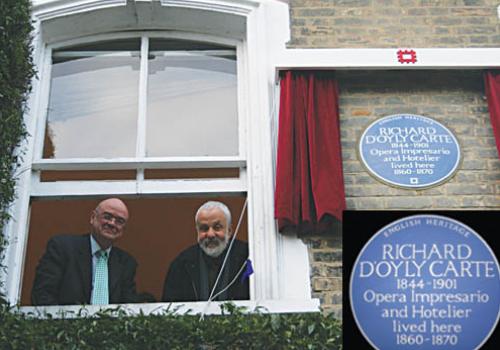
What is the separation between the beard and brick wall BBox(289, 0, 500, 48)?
5.22ft

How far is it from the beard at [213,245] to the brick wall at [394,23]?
1590 mm

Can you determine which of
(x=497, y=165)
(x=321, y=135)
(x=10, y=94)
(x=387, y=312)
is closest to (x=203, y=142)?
(x=321, y=135)

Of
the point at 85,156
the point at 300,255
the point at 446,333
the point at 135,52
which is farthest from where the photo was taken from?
the point at 135,52

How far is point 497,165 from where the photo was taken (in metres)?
4.71

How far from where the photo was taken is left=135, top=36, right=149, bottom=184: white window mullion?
4.87m

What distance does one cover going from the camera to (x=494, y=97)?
4.81 meters

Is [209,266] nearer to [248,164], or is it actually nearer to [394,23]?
[248,164]

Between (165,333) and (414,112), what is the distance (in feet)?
7.73

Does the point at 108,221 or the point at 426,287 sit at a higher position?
the point at 108,221

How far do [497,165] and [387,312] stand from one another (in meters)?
3.53

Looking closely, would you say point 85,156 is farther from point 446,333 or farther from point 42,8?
point 446,333

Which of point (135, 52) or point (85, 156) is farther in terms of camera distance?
point (135, 52)

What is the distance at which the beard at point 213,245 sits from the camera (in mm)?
4508

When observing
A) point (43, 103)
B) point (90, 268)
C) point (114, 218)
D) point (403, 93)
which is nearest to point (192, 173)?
point (114, 218)
